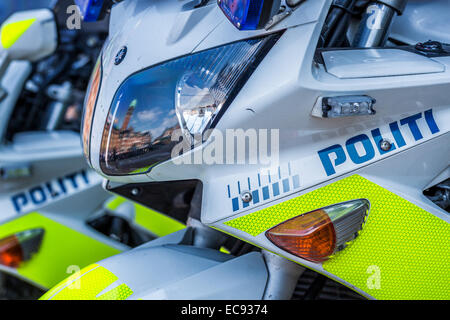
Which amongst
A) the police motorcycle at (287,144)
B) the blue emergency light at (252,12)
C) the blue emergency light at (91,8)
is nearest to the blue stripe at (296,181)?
the police motorcycle at (287,144)

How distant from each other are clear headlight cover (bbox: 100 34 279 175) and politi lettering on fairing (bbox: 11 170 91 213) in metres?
1.30

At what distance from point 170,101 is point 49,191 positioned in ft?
4.83

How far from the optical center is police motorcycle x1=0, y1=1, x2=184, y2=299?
7.55 feet

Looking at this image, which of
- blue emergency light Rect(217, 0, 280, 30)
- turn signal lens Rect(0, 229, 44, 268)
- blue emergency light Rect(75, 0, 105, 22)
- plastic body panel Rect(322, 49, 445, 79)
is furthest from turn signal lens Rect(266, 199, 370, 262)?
turn signal lens Rect(0, 229, 44, 268)

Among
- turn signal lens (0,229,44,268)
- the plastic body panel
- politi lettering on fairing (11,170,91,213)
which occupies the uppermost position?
the plastic body panel

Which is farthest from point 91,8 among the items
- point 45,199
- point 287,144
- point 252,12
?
point 45,199

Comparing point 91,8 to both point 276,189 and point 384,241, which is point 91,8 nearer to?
point 276,189

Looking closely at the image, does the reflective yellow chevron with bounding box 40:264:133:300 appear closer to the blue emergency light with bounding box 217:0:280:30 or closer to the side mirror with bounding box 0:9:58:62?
the blue emergency light with bounding box 217:0:280:30

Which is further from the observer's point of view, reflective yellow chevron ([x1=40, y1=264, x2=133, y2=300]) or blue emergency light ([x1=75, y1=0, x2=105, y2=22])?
blue emergency light ([x1=75, y1=0, x2=105, y2=22])

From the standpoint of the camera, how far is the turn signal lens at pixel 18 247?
2.30 metres

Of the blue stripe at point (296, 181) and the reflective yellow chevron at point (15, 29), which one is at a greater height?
the blue stripe at point (296, 181)

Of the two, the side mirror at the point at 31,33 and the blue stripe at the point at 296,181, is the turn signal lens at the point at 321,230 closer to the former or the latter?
the blue stripe at the point at 296,181

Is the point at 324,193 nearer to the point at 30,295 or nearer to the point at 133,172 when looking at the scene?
the point at 133,172

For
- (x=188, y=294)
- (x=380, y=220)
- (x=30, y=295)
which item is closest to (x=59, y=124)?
(x=30, y=295)
